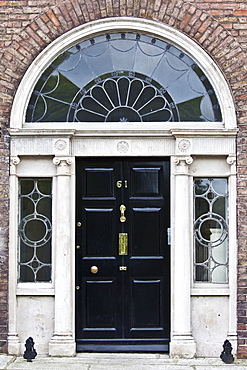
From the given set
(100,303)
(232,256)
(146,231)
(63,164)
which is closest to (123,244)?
(146,231)

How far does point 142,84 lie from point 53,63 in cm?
121

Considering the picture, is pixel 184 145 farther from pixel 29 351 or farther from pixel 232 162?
pixel 29 351

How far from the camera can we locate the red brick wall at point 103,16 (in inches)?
291

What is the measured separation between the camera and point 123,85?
7570 mm

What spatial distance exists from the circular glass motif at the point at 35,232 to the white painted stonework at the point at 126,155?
129 millimetres

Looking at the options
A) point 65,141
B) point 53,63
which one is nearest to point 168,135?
point 65,141

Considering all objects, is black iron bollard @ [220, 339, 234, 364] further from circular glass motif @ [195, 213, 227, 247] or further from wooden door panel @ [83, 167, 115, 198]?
wooden door panel @ [83, 167, 115, 198]

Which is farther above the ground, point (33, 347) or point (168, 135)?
point (168, 135)

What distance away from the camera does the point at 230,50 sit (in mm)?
7402

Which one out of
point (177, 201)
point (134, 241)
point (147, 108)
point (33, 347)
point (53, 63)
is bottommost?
point (33, 347)

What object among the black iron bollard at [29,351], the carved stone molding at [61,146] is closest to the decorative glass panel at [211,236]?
the carved stone molding at [61,146]

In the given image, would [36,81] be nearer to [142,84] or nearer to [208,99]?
[142,84]

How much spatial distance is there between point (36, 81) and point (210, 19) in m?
2.41

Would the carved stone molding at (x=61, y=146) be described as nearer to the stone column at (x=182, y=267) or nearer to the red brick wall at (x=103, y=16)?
the red brick wall at (x=103, y=16)
